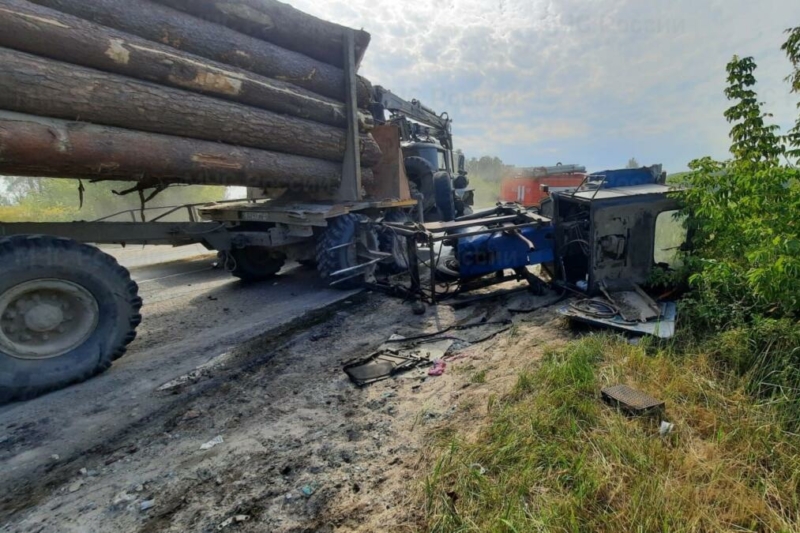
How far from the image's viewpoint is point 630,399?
2561mm

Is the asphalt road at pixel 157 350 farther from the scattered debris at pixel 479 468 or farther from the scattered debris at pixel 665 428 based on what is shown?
the scattered debris at pixel 665 428

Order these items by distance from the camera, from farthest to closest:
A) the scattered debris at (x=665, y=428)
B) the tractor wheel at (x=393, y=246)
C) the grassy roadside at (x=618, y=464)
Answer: the tractor wheel at (x=393, y=246)
the scattered debris at (x=665, y=428)
the grassy roadside at (x=618, y=464)

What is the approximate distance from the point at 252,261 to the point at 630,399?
5.92m

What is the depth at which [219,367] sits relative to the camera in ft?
12.6

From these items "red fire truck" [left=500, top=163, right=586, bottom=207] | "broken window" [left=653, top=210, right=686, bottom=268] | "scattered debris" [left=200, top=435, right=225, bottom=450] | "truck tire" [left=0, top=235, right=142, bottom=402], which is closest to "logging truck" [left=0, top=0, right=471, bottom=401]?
"truck tire" [left=0, top=235, right=142, bottom=402]

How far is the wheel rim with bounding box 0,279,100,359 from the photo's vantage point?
10.8 feet

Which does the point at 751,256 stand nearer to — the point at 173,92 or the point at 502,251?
the point at 502,251

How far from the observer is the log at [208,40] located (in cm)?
392

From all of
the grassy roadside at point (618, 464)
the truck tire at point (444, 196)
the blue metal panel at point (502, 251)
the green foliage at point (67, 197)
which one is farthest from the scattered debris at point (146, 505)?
the green foliage at point (67, 197)

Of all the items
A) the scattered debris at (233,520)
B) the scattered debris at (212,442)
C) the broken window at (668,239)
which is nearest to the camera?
the scattered debris at (233,520)

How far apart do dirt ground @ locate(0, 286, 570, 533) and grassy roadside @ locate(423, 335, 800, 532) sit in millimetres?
261

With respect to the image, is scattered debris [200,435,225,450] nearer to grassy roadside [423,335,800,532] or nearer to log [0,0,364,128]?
grassy roadside [423,335,800,532]

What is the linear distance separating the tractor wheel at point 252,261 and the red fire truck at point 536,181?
40.8ft

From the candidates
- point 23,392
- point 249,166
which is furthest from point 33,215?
point 23,392
